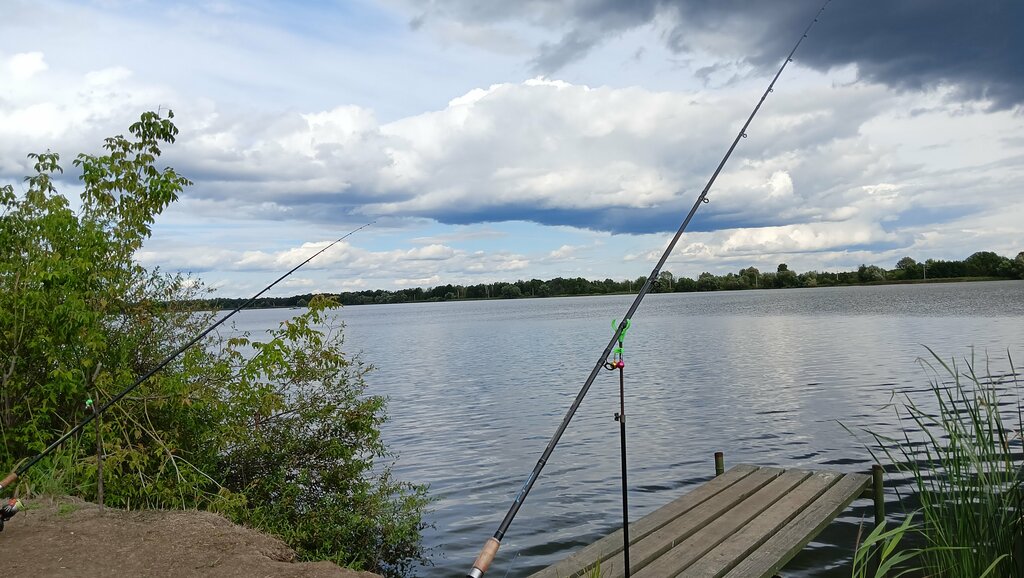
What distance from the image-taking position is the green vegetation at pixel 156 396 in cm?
800

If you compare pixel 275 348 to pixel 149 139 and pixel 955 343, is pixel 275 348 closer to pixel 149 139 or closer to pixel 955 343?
pixel 149 139

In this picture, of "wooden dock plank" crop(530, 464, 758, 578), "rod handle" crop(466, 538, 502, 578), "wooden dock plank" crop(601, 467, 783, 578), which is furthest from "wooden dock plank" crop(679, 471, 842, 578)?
"rod handle" crop(466, 538, 502, 578)

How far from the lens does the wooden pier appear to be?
19.6 feet

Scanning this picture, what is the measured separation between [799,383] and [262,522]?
55.0 ft

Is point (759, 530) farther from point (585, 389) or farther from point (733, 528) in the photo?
point (585, 389)

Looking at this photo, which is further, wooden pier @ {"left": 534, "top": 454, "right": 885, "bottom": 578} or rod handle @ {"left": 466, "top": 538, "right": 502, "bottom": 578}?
wooden pier @ {"left": 534, "top": 454, "right": 885, "bottom": 578}

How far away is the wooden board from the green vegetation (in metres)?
3.06

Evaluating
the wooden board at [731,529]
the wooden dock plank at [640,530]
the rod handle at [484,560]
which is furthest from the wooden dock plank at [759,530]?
the rod handle at [484,560]

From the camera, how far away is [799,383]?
829 inches

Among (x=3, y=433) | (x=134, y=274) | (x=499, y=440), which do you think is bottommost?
(x=499, y=440)

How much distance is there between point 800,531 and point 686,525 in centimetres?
105

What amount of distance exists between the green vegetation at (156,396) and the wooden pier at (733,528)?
120 inches

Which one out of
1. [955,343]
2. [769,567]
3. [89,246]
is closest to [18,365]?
[89,246]

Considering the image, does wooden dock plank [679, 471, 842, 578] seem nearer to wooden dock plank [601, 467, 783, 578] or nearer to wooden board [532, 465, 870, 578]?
wooden board [532, 465, 870, 578]
